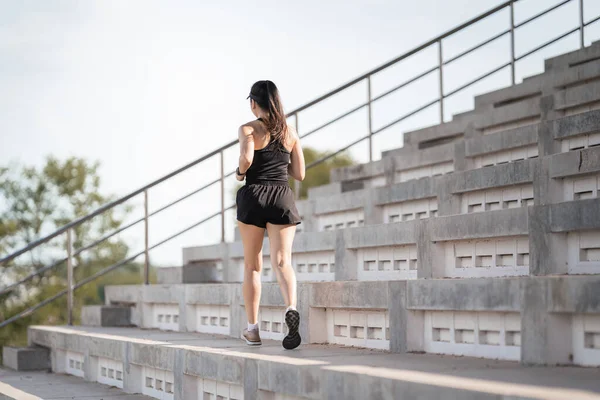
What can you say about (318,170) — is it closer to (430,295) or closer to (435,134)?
(435,134)

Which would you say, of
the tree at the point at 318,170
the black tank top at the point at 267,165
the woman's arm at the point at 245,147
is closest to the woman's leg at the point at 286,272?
the black tank top at the point at 267,165

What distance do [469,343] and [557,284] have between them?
72 centimetres

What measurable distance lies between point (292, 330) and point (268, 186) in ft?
2.68

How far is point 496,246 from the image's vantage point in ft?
17.2

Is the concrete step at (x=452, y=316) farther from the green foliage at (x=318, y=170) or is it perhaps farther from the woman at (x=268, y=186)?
the green foliage at (x=318, y=170)

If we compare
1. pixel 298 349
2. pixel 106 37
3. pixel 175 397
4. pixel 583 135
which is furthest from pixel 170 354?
pixel 106 37

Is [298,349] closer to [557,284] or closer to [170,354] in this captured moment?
[170,354]

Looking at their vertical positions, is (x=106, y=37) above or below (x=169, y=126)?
above

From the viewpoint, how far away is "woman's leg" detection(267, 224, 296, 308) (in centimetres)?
545

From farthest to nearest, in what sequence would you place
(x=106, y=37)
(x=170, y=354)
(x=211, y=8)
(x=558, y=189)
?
(x=106, y=37) → (x=211, y=8) → (x=170, y=354) → (x=558, y=189)

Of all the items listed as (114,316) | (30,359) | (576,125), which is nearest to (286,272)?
(576,125)

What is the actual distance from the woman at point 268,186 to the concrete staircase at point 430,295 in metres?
0.37

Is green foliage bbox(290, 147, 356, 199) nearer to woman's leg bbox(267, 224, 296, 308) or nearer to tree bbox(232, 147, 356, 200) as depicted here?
tree bbox(232, 147, 356, 200)

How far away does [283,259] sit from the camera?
550 cm
